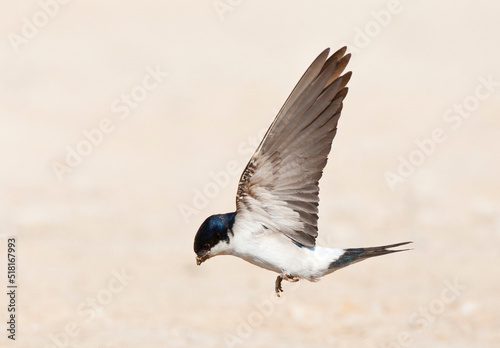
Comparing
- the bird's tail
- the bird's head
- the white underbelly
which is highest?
the bird's head

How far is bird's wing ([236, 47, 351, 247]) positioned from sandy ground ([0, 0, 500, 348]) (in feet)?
7.10

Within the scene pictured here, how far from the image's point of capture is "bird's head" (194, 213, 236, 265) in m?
4.53

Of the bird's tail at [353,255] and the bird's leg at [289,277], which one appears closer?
the bird's leg at [289,277]

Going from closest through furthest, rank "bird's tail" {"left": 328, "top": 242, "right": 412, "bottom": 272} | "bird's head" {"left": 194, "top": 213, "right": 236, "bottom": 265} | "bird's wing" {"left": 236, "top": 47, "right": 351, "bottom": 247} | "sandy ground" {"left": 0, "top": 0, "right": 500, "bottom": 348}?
"bird's wing" {"left": 236, "top": 47, "right": 351, "bottom": 247}, "bird's head" {"left": 194, "top": 213, "right": 236, "bottom": 265}, "bird's tail" {"left": 328, "top": 242, "right": 412, "bottom": 272}, "sandy ground" {"left": 0, "top": 0, "right": 500, "bottom": 348}

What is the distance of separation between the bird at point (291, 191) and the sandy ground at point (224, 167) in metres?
2.00

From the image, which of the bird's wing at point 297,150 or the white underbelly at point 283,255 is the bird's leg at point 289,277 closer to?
the white underbelly at point 283,255

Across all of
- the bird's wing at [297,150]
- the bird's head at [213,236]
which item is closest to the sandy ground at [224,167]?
the bird's head at [213,236]

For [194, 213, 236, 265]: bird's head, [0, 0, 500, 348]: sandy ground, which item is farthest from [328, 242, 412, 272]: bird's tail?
[0, 0, 500, 348]: sandy ground

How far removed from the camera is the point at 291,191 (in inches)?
180

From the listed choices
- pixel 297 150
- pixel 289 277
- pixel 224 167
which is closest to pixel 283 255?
pixel 289 277

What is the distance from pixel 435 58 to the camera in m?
15.2

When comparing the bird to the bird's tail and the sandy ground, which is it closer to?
A: the bird's tail

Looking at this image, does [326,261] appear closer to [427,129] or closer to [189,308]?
[189,308]

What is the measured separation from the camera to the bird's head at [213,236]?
4.53 meters
